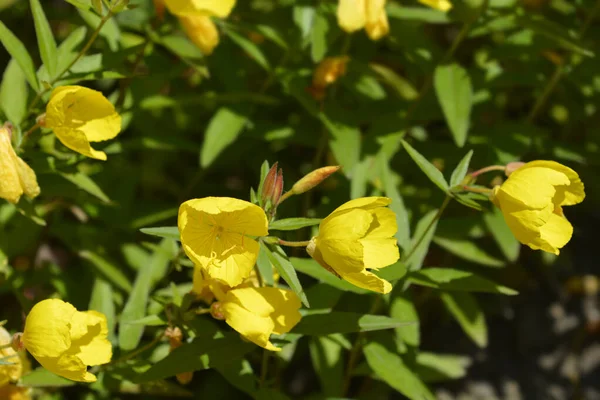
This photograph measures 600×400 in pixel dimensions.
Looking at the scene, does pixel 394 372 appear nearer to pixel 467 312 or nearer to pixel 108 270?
pixel 467 312

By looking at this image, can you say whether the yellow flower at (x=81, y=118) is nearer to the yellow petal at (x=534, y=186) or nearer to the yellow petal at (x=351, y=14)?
the yellow petal at (x=351, y=14)

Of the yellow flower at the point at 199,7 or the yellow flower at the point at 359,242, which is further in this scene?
the yellow flower at the point at 199,7

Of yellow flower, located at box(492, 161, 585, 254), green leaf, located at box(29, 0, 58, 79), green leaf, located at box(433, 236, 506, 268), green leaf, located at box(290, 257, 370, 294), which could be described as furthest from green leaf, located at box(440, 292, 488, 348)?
green leaf, located at box(29, 0, 58, 79)

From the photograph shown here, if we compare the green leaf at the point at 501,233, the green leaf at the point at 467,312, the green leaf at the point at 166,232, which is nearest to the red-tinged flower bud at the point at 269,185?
the green leaf at the point at 166,232

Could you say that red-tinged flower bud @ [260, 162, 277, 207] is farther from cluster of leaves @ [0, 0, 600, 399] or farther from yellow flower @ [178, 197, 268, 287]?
cluster of leaves @ [0, 0, 600, 399]

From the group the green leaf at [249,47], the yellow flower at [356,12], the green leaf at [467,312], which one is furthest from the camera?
the green leaf at [467,312]

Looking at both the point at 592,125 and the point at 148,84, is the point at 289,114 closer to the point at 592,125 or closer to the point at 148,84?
the point at 148,84
